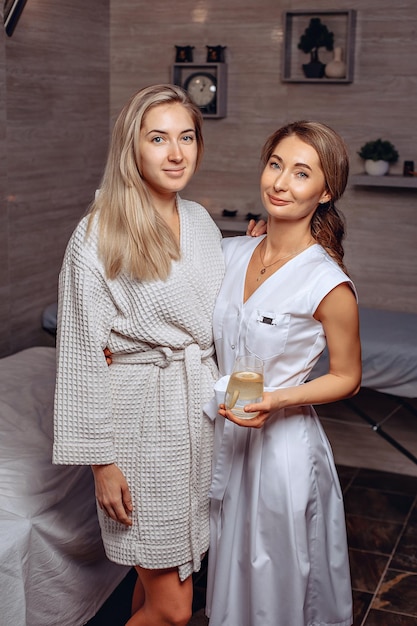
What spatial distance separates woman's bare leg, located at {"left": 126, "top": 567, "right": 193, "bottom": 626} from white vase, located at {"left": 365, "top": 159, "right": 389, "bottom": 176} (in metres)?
2.32

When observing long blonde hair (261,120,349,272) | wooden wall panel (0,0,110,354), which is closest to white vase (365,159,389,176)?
wooden wall panel (0,0,110,354)

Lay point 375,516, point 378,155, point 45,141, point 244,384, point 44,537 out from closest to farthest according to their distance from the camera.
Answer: point 244,384 → point 44,537 → point 375,516 → point 45,141 → point 378,155

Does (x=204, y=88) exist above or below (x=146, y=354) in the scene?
above

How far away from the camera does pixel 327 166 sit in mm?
1863

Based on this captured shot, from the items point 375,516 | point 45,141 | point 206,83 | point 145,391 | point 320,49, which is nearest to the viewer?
point 145,391

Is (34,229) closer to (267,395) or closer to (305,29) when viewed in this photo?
(305,29)

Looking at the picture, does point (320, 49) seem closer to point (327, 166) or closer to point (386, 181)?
Answer: point (386, 181)

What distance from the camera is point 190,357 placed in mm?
1936

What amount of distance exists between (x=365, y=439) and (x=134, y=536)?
2.18 metres

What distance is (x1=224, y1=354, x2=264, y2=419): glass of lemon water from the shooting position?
169 cm

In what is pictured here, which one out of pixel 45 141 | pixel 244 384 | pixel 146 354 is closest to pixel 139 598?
pixel 146 354

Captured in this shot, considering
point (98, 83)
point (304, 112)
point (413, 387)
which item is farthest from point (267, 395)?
point (98, 83)

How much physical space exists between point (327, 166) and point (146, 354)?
60 cm

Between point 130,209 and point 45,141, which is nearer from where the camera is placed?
point 130,209
